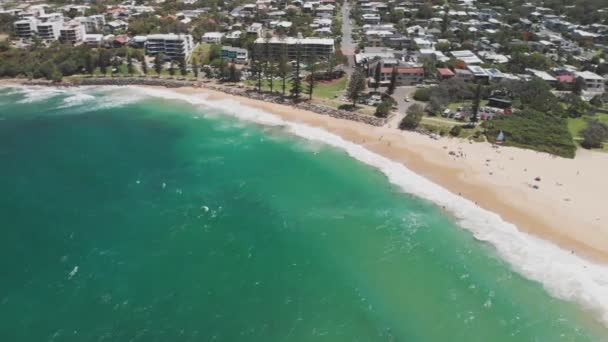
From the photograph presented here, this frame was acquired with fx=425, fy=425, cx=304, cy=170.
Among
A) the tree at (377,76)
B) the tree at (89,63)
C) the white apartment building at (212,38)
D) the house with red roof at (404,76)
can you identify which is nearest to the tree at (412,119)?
the tree at (377,76)

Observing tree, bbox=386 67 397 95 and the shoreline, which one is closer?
the shoreline

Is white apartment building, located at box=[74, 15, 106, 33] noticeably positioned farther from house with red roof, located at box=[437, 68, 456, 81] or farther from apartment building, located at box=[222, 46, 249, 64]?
house with red roof, located at box=[437, 68, 456, 81]

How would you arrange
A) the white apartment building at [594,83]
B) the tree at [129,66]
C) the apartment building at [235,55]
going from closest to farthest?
the white apartment building at [594,83] → the tree at [129,66] → the apartment building at [235,55]

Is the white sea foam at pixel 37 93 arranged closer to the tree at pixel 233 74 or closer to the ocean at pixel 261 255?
the ocean at pixel 261 255

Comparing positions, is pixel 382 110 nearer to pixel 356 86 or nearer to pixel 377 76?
pixel 356 86

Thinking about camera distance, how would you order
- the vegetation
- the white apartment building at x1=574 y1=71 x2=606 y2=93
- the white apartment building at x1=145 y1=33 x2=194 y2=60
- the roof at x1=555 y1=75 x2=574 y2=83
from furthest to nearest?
the white apartment building at x1=145 y1=33 x2=194 y2=60 → the white apartment building at x1=574 y1=71 x2=606 y2=93 → the roof at x1=555 y1=75 x2=574 y2=83 → the vegetation

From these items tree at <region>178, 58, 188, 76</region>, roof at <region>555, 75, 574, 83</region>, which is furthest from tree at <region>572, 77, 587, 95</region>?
tree at <region>178, 58, 188, 76</region>
